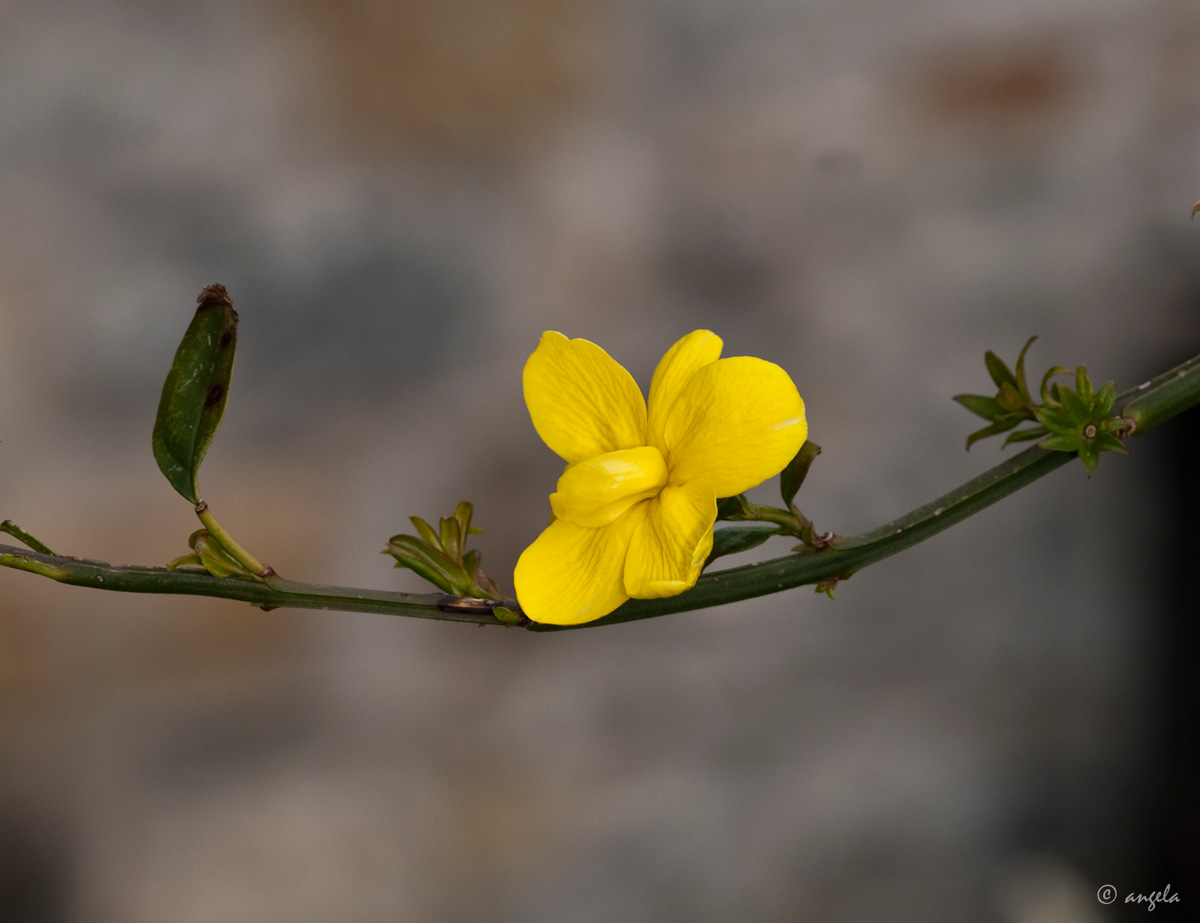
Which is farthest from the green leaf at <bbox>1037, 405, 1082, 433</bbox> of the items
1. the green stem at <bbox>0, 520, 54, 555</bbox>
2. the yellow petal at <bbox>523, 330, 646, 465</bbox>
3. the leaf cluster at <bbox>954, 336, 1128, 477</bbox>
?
the green stem at <bbox>0, 520, 54, 555</bbox>

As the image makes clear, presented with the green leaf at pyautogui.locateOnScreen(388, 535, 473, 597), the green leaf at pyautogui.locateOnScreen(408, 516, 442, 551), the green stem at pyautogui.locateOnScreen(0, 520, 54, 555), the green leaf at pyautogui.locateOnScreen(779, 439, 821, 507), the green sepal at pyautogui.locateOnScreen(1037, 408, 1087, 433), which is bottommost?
the green sepal at pyautogui.locateOnScreen(1037, 408, 1087, 433)

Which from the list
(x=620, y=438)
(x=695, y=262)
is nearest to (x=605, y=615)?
(x=620, y=438)

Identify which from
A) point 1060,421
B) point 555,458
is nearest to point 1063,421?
point 1060,421

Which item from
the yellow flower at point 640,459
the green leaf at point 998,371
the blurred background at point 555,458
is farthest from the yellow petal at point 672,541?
the blurred background at point 555,458

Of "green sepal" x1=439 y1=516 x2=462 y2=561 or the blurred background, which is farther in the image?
the blurred background

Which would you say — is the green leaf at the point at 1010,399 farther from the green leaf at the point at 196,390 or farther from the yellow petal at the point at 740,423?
the green leaf at the point at 196,390

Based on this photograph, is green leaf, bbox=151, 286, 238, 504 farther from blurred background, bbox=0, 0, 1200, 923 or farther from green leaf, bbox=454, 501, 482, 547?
blurred background, bbox=0, 0, 1200, 923

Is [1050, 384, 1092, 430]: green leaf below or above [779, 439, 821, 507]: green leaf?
below

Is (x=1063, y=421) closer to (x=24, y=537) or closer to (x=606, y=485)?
(x=606, y=485)
